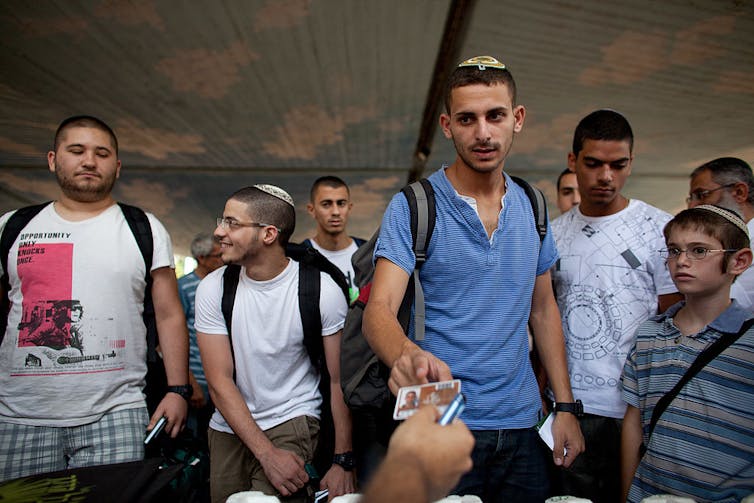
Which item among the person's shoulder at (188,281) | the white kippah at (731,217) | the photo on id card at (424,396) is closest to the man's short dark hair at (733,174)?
the white kippah at (731,217)

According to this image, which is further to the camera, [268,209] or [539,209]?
[268,209]

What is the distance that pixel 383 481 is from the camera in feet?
2.31

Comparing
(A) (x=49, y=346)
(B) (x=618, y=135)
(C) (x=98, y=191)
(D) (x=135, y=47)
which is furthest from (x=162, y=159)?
(B) (x=618, y=135)

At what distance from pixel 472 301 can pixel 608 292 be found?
0.90 metres

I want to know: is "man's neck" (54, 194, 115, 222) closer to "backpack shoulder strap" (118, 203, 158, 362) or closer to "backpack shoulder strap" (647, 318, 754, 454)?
"backpack shoulder strap" (118, 203, 158, 362)

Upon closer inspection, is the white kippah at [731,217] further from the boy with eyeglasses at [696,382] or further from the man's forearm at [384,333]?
the man's forearm at [384,333]

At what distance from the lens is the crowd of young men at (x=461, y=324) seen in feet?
5.34

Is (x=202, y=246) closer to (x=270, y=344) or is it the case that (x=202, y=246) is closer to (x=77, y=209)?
(x=77, y=209)

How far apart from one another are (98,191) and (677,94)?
170 inches

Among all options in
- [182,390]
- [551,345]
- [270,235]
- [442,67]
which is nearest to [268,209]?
[270,235]

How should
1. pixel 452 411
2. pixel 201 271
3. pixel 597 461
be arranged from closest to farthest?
pixel 452 411 → pixel 597 461 → pixel 201 271

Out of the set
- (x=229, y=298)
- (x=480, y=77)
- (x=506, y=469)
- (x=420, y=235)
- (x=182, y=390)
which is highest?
(x=480, y=77)

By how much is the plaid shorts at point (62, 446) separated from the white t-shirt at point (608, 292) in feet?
6.43

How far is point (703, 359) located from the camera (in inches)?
66.3
